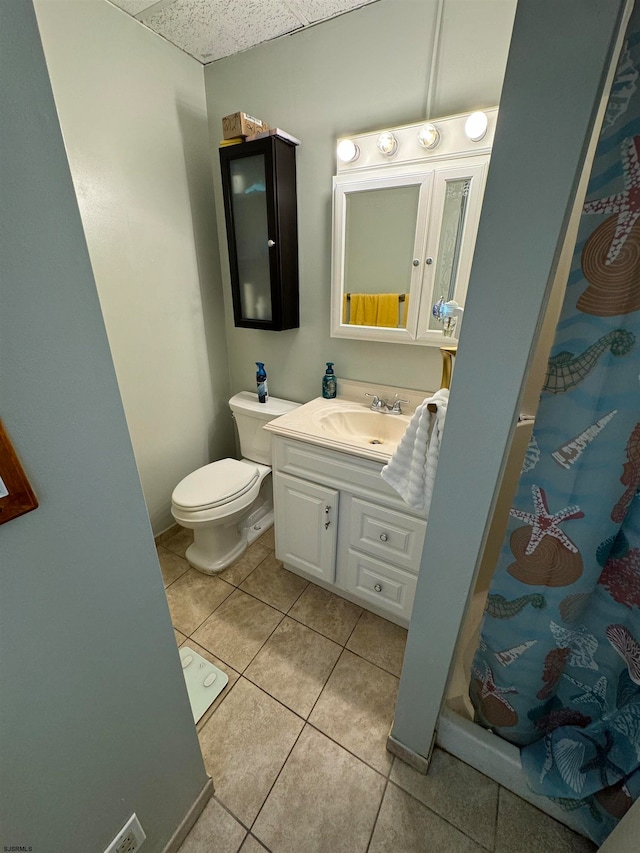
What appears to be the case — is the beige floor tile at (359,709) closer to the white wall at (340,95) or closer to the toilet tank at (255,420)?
the toilet tank at (255,420)

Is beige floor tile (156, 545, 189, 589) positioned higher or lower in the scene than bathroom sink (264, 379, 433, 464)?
lower

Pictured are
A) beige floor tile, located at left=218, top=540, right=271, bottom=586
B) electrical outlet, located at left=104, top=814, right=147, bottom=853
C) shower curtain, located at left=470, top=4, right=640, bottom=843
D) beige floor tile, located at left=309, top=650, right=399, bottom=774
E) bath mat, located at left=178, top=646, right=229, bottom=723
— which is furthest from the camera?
beige floor tile, located at left=218, top=540, right=271, bottom=586

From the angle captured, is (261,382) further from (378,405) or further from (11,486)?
(11,486)

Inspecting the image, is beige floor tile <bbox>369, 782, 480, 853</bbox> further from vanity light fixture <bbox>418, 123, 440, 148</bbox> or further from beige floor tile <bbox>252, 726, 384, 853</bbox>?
vanity light fixture <bbox>418, 123, 440, 148</bbox>

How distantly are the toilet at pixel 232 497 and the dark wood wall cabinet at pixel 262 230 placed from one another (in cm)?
47

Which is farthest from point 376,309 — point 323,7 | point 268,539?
point 268,539

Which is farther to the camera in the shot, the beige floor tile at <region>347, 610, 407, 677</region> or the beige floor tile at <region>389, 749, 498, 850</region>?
the beige floor tile at <region>347, 610, 407, 677</region>

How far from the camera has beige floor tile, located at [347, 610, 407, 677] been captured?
1391 mm

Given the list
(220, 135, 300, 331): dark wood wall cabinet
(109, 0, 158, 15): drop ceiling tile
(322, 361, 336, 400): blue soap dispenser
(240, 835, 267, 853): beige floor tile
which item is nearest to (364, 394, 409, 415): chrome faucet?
(322, 361, 336, 400): blue soap dispenser

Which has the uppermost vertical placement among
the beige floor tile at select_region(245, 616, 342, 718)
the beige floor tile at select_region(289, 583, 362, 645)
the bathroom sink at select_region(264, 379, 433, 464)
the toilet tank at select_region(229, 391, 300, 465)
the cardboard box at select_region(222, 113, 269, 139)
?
the cardboard box at select_region(222, 113, 269, 139)

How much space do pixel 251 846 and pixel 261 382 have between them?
172 cm

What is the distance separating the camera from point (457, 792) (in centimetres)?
103

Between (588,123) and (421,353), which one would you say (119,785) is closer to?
(588,123)

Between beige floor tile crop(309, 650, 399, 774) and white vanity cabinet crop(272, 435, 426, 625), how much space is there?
25cm
